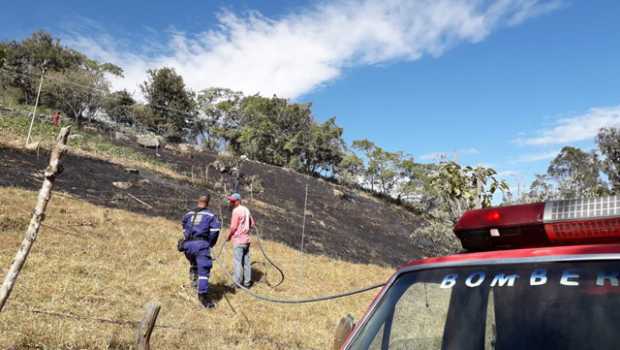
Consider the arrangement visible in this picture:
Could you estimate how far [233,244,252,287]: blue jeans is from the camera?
9203mm

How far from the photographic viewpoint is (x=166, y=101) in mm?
42938

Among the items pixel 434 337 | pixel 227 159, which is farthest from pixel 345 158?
pixel 434 337

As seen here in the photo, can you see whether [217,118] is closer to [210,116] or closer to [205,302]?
[210,116]

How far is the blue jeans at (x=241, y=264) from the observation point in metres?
9.20

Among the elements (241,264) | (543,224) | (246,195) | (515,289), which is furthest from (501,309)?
(246,195)

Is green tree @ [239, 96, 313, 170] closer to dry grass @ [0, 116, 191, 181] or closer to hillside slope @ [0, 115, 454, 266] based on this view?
hillside slope @ [0, 115, 454, 266]

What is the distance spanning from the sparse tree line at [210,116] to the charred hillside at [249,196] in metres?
9.42

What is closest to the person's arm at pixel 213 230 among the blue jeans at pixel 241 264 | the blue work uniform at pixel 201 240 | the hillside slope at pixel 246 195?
the blue work uniform at pixel 201 240

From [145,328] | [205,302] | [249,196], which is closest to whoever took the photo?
[145,328]

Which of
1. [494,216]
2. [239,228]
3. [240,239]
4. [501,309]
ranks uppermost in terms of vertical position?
[239,228]

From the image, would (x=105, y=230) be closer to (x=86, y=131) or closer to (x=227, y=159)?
(x=227, y=159)

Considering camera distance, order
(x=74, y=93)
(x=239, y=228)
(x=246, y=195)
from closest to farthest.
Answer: (x=239, y=228), (x=246, y=195), (x=74, y=93)

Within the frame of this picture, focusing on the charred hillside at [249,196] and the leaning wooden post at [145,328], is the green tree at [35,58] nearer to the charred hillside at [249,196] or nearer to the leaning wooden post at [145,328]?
the charred hillside at [249,196]

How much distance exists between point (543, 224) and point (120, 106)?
39.9m
